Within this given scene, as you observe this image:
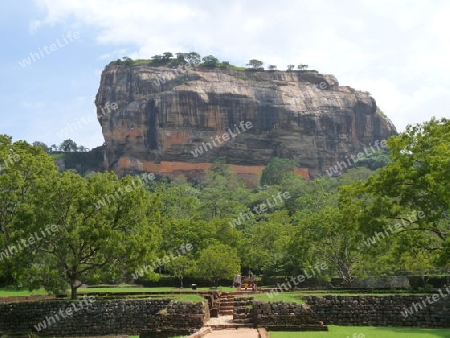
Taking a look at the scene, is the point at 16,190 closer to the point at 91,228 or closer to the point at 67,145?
the point at 91,228

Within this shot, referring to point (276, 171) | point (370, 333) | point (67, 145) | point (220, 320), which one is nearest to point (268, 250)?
point (220, 320)

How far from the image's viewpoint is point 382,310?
63.2ft

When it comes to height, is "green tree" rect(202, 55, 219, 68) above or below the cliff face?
above

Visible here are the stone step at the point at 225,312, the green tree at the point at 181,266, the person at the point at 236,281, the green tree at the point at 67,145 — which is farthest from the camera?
the green tree at the point at 67,145

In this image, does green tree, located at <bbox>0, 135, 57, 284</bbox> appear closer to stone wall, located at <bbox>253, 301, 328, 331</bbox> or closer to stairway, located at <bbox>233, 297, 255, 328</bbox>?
stairway, located at <bbox>233, 297, 255, 328</bbox>

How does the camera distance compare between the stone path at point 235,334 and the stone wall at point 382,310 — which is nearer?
the stone path at point 235,334

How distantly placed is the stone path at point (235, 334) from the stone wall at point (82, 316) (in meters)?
2.49

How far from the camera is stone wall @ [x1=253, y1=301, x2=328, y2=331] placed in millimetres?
17516

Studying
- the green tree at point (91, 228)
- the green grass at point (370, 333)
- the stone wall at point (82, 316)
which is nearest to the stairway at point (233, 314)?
the stone wall at point (82, 316)

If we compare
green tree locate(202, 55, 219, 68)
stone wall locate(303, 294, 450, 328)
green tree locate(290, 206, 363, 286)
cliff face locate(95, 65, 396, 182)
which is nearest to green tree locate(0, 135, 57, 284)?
stone wall locate(303, 294, 450, 328)

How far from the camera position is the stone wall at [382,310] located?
19.0 metres

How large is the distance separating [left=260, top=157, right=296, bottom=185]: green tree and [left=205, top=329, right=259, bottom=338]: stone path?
8155 cm

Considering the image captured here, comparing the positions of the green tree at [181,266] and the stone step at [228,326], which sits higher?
the green tree at [181,266]

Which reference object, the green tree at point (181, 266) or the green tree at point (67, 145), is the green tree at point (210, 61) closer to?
the green tree at point (67, 145)
